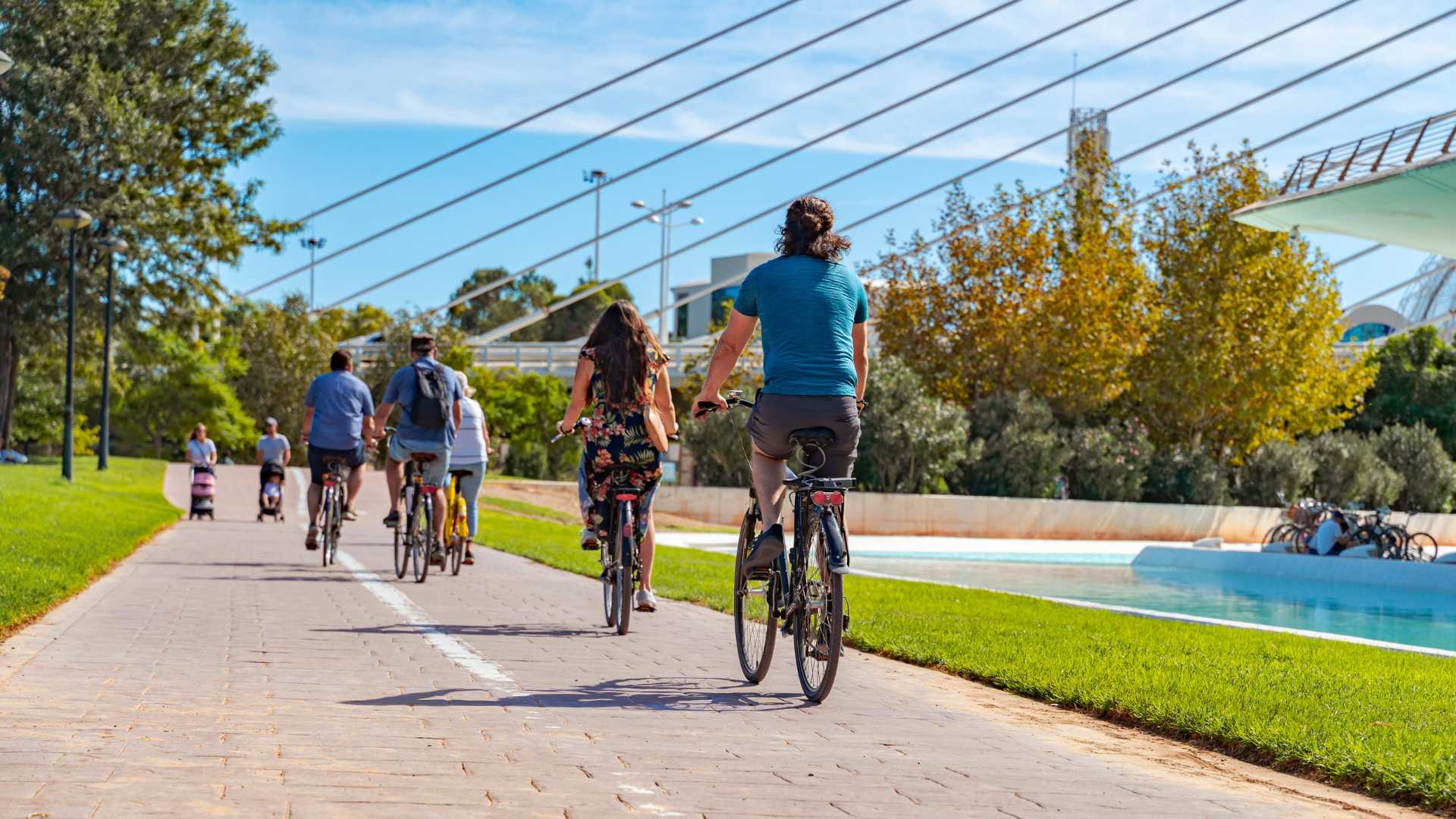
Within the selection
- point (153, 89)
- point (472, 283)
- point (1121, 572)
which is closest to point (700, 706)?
point (1121, 572)

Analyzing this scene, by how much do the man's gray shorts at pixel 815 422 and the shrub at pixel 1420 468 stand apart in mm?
37268

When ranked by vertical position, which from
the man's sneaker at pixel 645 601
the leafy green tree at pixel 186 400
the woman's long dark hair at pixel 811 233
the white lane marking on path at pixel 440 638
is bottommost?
the white lane marking on path at pixel 440 638

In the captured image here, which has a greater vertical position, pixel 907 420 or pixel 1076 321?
pixel 1076 321

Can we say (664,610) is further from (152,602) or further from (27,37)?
(27,37)

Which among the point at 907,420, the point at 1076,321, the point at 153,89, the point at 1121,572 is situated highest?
the point at 153,89

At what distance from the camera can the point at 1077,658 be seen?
8344mm

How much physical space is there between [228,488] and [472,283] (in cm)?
7296

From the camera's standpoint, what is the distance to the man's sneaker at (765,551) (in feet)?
22.4

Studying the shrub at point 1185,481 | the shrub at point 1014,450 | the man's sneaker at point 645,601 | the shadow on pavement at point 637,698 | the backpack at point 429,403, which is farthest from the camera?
the shrub at point 1185,481

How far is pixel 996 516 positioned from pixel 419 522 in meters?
21.5

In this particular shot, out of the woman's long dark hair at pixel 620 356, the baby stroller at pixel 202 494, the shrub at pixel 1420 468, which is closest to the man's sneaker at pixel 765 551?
the woman's long dark hair at pixel 620 356

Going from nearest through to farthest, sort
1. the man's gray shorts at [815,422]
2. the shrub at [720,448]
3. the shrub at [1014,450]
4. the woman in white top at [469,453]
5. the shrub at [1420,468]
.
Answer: the man's gray shorts at [815,422] → the woman in white top at [469,453] → the shrub at [720,448] → the shrub at [1014,450] → the shrub at [1420,468]

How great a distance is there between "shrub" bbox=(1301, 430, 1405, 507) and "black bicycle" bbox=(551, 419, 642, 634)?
105ft

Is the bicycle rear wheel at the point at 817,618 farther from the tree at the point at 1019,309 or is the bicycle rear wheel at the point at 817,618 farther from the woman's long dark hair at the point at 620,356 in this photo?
the tree at the point at 1019,309
